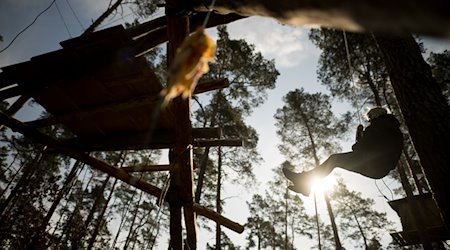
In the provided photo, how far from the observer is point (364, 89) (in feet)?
54.0

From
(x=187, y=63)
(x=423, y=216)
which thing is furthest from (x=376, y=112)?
(x=423, y=216)

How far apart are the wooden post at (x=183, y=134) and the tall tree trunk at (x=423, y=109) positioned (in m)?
2.52

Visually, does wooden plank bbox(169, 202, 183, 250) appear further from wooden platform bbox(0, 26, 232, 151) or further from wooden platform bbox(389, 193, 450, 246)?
wooden platform bbox(389, 193, 450, 246)

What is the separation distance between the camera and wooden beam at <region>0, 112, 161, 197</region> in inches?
154

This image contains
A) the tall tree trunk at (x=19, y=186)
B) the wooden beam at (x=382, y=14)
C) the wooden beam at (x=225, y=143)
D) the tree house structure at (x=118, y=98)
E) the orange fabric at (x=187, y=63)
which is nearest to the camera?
the wooden beam at (x=382, y=14)

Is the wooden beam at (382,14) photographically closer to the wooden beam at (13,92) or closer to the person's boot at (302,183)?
the person's boot at (302,183)

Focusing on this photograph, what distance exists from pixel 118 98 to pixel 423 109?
371 cm

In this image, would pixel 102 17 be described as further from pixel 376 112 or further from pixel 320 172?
pixel 376 112

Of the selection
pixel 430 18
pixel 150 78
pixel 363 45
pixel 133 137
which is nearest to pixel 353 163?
pixel 150 78

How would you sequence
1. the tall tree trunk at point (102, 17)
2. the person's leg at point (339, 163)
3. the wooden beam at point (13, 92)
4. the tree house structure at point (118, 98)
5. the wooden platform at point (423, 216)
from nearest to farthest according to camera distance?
the tree house structure at point (118, 98), the wooden beam at point (13, 92), the person's leg at point (339, 163), the wooden platform at point (423, 216), the tall tree trunk at point (102, 17)

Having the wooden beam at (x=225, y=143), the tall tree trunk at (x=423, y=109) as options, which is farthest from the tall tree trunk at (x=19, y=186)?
the tall tree trunk at (x=423, y=109)

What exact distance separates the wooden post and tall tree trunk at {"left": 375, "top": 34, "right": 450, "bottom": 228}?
2521 mm

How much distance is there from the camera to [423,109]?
9.85 ft

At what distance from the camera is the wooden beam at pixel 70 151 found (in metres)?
3.91
